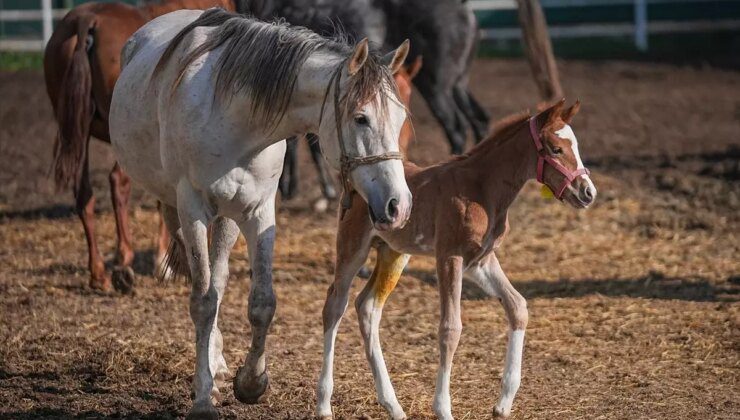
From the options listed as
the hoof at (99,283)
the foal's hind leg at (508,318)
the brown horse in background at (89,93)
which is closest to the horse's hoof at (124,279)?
the brown horse in background at (89,93)

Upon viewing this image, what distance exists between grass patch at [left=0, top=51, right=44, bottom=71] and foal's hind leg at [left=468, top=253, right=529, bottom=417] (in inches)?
Result: 493

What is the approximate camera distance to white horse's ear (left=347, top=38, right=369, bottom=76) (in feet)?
14.2

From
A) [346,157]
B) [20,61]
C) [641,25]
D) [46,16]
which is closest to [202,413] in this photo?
[346,157]

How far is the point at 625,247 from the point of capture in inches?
344

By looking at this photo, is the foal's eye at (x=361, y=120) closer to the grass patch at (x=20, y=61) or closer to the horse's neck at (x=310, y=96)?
the horse's neck at (x=310, y=96)

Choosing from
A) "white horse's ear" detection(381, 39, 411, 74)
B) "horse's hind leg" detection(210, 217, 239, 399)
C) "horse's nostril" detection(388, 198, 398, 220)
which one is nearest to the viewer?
"horse's nostril" detection(388, 198, 398, 220)

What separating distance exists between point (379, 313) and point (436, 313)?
184 cm

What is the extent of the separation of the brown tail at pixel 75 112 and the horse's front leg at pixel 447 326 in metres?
3.36

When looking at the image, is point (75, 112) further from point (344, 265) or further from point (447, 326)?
point (447, 326)

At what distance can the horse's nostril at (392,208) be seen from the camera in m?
4.28

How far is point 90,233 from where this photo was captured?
7641mm

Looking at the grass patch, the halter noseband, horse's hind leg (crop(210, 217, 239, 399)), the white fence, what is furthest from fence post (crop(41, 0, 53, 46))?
the halter noseband

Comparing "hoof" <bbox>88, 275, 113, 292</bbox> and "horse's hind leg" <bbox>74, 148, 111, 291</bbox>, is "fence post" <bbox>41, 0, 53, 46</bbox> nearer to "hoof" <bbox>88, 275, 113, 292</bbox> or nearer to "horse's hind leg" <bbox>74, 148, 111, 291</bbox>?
"horse's hind leg" <bbox>74, 148, 111, 291</bbox>

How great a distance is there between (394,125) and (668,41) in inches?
637
